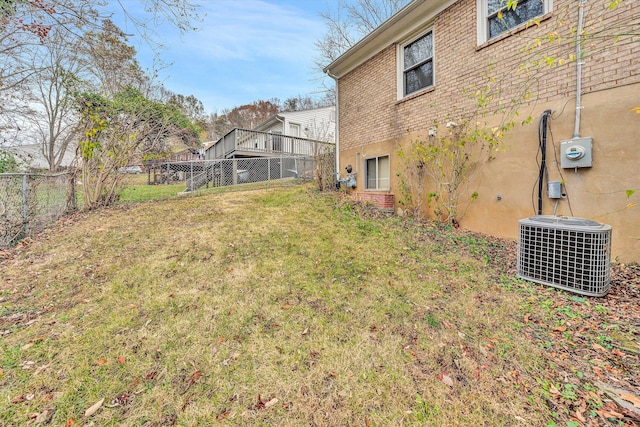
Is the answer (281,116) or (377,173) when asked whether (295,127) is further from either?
(377,173)

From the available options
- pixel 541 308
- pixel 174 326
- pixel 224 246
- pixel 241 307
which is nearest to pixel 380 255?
pixel 541 308

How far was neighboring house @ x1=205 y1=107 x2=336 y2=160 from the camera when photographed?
48.7 feet

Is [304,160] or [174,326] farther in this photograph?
[304,160]

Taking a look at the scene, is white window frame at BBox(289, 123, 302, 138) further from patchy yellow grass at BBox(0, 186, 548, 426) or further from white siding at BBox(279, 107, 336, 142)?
patchy yellow grass at BBox(0, 186, 548, 426)

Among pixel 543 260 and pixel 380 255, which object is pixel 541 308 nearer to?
pixel 543 260

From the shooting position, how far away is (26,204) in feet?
15.6

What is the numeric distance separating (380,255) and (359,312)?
63.2 inches

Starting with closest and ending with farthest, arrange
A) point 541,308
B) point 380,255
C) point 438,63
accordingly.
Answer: point 541,308 < point 380,255 < point 438,63

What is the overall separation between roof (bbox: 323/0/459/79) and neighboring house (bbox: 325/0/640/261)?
0.02 meters

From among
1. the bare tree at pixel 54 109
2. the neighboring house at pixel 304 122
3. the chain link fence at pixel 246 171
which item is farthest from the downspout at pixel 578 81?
the neighboring house at pixel 304 122

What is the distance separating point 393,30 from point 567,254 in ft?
20.2

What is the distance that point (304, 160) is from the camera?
1360 cm

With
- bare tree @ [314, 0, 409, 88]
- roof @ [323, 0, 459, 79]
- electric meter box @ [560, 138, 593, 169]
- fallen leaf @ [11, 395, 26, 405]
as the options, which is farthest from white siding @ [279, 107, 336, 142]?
fallen leaf @ [11, 395, 26, 405]

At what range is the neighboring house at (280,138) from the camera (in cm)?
1485
